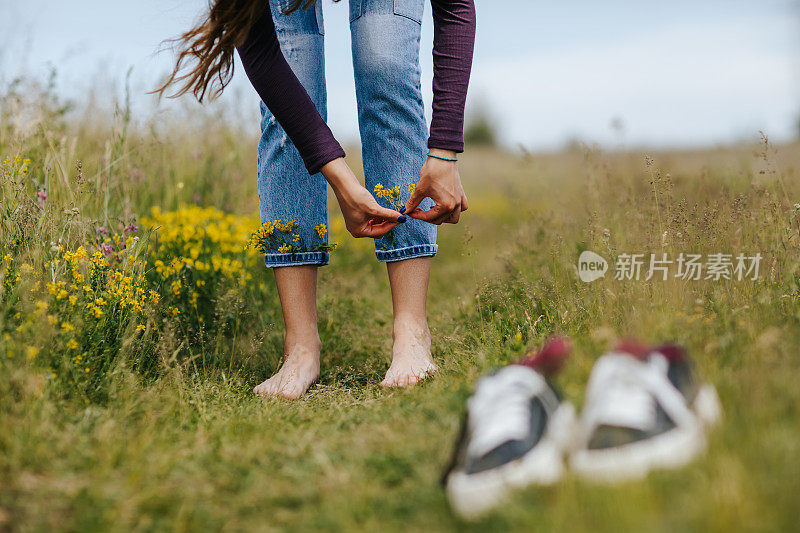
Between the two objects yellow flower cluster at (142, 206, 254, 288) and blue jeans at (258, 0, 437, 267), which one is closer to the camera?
blue jeans at (258, 0, 437, 267)

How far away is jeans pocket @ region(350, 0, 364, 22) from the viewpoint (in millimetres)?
2171

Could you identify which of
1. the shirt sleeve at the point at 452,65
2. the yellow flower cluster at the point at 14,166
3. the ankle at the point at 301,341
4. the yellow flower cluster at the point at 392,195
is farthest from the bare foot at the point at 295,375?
the yellow flower cluster at the point at 14,166

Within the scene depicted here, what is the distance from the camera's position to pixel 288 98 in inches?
80.7

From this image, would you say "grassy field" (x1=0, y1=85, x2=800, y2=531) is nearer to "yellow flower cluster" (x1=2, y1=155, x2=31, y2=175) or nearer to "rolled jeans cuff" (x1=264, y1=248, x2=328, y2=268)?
"yellow flower cluster" (x1=2, y1=155, x2=31, y2=175)

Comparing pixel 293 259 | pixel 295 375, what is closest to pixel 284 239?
pixel 293 259

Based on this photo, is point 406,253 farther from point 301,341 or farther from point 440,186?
point 301,341

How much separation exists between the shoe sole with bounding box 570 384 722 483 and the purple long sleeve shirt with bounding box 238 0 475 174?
1210 mm

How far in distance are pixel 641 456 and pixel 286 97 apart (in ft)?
5.13

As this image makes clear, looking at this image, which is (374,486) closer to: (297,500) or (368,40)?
(297,500)

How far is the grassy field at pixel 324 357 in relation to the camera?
1119 mm

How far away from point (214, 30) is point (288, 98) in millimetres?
315

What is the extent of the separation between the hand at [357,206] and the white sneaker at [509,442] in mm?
893

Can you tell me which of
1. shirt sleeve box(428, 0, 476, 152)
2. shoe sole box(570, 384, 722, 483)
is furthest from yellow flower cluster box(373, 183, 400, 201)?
shoe sole box(570, 384, 722, 483)

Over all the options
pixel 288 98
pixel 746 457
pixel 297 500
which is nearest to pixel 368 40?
pixel 288 98
